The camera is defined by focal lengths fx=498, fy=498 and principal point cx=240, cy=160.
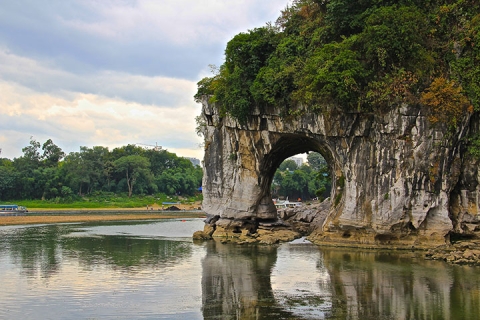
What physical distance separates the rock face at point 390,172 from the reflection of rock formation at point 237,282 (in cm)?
507

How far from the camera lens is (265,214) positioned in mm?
31062

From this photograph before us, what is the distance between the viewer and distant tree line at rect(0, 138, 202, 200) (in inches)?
2633

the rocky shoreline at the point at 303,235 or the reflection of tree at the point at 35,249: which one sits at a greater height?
the rocky shoreline at the point at 303,235

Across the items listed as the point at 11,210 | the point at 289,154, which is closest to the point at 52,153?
the point at 11,210

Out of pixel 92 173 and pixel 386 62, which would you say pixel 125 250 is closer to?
pixel 386 62

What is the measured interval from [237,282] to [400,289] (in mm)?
5506

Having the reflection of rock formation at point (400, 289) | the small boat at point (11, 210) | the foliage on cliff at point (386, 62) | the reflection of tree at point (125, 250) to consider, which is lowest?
the reflection of rock formation at point (400, 289)

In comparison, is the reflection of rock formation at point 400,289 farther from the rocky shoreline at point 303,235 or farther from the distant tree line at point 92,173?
the distant tree line at point 92,173

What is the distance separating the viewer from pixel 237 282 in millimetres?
17594

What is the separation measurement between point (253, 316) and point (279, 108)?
53.7 feet

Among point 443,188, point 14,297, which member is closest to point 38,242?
point 14,297

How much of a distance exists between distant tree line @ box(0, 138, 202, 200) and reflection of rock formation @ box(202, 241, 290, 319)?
157ft

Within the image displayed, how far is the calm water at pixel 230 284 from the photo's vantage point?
543 inches

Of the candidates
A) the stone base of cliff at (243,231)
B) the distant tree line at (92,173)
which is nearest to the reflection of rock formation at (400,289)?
the stone base of cliff at (243,231)
